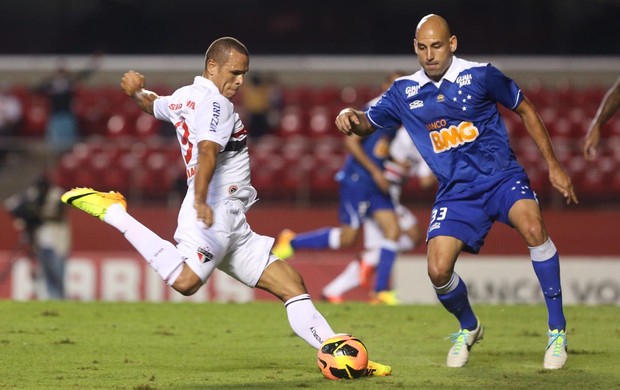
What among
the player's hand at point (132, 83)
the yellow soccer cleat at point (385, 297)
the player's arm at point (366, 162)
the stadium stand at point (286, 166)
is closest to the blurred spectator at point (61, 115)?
the stadium stand at point (286, 166)

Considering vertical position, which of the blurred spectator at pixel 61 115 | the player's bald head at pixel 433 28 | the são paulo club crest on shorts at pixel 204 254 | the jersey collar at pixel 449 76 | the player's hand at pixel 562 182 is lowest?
the blurred spectator at pixel 61 115

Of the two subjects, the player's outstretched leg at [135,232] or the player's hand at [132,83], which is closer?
the player's outstretched leg at [135,232]

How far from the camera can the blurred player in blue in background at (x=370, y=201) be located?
42.3ft

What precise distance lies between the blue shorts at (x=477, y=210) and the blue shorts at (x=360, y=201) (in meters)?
5.28

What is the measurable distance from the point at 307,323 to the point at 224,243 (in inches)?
29.0

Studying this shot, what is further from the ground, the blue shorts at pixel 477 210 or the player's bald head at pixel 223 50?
the player's bald head at pixel 223 50

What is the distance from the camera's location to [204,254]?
22.9 feet

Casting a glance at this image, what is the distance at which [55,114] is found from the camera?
65.6 feet

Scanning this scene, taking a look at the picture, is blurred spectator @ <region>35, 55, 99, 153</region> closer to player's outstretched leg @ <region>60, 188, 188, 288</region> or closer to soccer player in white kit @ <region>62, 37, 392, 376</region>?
player's outstretched leg @ <region>60, 188, 188, 288</region>

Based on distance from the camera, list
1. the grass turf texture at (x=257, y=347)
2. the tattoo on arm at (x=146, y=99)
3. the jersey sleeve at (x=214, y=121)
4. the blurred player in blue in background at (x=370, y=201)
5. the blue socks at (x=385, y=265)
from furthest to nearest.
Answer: the blue socks at (x=385, y=265) < the blurred player in blue in background at (x=370, y=201) < the tattoo on arm at (x=146, y=99) < the grass turf texture at (x=257, y=347) < the jersey sleeve at (x=214, y=121)

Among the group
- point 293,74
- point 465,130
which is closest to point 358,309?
point 465,130

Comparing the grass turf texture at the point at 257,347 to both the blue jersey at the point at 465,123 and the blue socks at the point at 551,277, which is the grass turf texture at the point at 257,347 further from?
the blue jersey at the point at 465,123

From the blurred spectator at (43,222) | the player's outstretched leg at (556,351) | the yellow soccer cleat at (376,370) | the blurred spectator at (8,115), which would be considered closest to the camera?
the yellow soccer cleat at (376,370)

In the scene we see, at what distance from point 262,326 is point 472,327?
2.76 m
